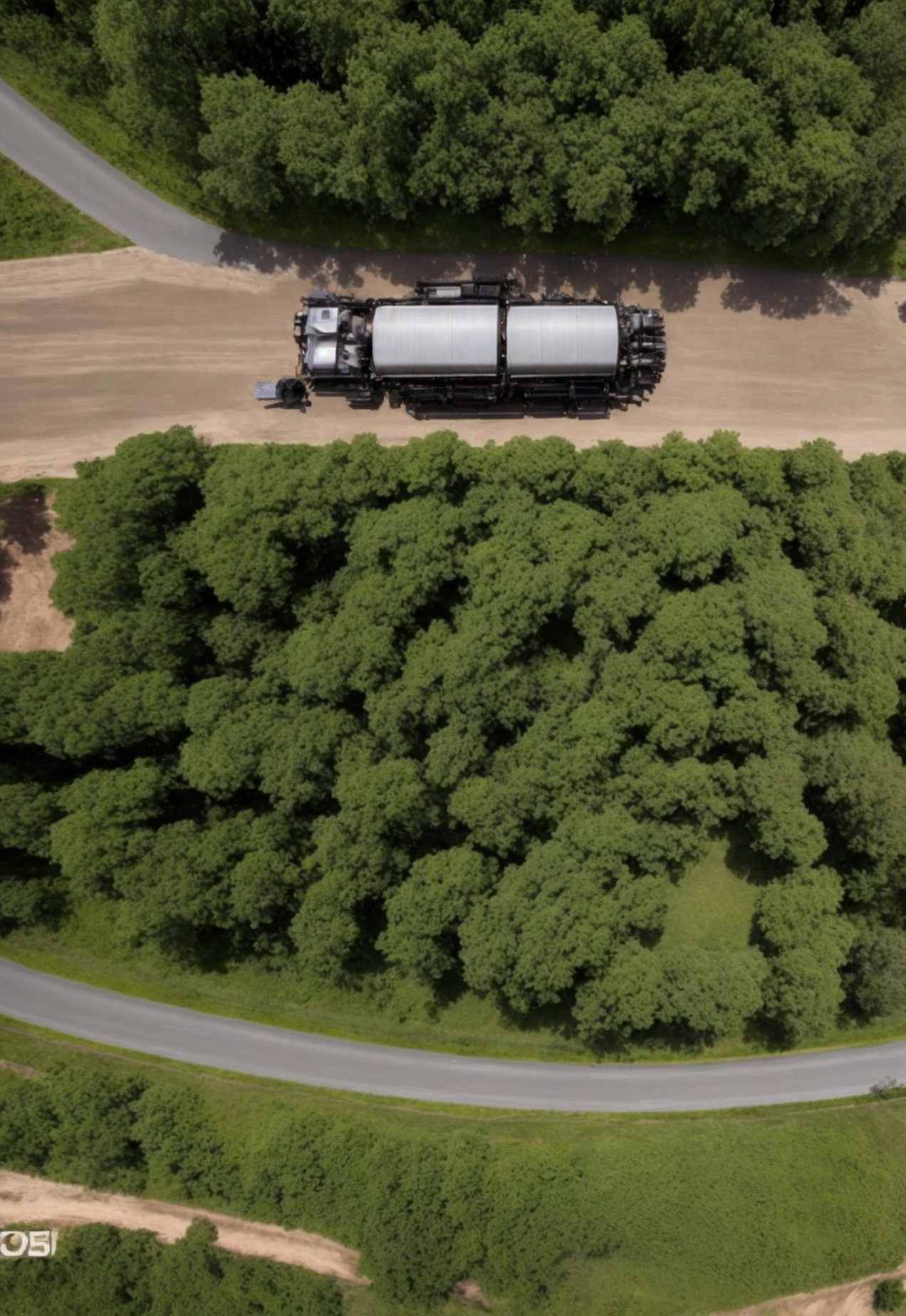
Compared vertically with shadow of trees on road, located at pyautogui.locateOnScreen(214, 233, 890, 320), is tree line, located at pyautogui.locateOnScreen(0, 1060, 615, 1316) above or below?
below

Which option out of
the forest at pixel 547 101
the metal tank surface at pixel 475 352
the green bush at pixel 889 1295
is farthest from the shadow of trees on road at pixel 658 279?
the green bush at pixel 889 1295

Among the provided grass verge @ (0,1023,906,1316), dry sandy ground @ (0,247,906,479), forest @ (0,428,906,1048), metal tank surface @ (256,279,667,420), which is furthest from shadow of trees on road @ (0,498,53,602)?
grass verge @ (0,1023,906,1316)

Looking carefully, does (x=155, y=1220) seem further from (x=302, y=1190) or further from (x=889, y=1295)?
(x=889, y=1295)

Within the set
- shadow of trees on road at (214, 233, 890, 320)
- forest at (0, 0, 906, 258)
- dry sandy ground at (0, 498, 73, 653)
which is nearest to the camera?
forest at (0, 0, 906, 258)

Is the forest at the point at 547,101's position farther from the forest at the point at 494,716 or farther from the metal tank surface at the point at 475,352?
the forest at the point at 494,716

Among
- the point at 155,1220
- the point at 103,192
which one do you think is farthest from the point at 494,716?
the point at 103,192

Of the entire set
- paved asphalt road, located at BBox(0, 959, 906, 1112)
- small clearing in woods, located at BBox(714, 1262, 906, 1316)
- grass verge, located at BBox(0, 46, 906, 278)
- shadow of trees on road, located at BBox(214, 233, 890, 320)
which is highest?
grass verge, located at BBox(0, 46, 906, 278)

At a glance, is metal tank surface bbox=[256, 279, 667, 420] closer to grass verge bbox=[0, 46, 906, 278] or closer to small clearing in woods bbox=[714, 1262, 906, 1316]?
grass verge bbox=[0, 46, 906, 278]
